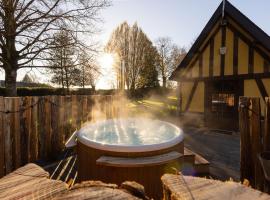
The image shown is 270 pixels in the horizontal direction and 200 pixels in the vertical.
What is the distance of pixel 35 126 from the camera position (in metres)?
4.66

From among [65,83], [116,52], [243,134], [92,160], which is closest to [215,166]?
[243,134]

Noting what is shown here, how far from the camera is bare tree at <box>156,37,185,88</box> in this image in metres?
24.7

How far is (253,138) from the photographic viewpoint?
2.91 meters

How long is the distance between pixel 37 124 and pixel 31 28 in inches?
219

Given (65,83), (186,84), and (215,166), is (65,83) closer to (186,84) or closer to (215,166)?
(186,84)

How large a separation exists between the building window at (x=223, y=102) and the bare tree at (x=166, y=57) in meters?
14.9

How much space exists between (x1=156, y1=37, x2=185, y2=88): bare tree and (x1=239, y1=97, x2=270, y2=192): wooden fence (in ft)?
71.7

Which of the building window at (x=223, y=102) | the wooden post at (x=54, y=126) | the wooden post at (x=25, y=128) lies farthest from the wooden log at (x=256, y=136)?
the building window at (x=223, y=102)

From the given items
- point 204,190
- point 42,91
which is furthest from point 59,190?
point 42,91

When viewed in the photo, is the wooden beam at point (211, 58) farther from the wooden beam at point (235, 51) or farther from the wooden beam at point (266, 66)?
the wooden beam at point (266, 66)

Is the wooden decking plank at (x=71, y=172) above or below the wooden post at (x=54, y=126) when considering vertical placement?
below

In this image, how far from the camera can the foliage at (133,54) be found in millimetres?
23688

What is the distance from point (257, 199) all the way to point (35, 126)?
14.5 ft

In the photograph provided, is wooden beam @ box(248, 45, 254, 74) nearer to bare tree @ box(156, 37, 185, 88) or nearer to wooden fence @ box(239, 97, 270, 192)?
wooden fence @ box(239, 97, 270, 192)
